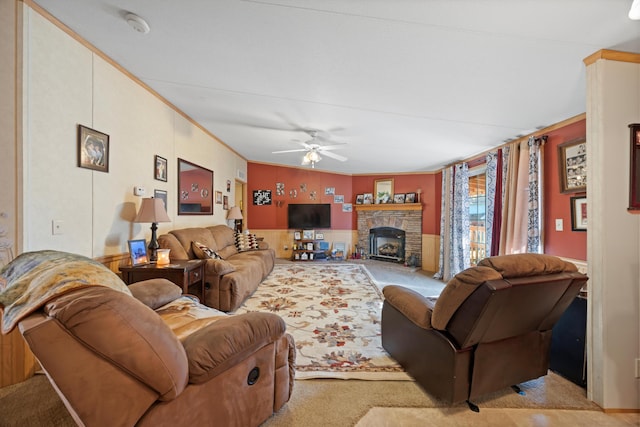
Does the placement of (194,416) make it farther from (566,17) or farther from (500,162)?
(500,162)

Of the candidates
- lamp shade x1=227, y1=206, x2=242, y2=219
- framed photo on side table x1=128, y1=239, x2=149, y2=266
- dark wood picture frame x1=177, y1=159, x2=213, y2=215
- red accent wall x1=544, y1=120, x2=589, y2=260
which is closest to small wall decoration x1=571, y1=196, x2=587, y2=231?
red accent wall x1=544, y1=120, x2=589, y2=260

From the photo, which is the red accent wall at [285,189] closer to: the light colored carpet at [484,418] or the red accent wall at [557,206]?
the red accent wall at [557,206]

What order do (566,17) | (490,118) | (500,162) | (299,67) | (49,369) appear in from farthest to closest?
1. (500,162)
2. (490,118)
3. (299,67)
4. (566,17)
5. (49,369)

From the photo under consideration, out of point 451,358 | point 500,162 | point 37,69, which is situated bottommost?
point 451,358

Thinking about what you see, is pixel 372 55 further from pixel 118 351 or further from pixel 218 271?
pixel 218 271

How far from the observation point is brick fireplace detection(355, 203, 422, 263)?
633 cm

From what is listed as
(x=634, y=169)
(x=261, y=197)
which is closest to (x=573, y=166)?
(x=634, y=169)

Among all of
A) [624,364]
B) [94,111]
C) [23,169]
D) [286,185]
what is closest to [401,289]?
[624,364]

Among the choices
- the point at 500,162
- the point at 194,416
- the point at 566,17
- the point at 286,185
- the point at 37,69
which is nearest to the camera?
the point at 194,416

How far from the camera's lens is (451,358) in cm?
148

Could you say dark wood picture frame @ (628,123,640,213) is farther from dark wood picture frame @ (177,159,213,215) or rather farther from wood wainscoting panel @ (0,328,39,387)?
dark wood picture frame @ (177,159,213,215)

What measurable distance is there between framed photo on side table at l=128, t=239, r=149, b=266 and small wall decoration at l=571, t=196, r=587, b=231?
4508mm

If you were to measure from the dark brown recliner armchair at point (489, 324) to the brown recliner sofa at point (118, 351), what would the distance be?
1100 millimetres

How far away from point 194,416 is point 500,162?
4.44 meters
